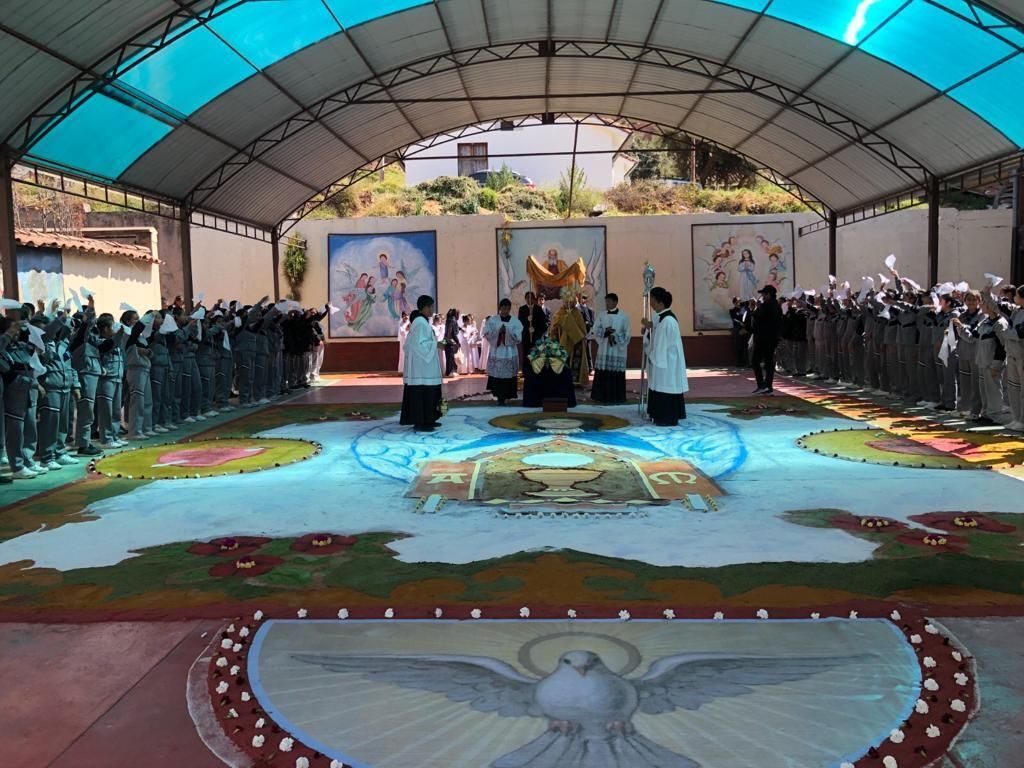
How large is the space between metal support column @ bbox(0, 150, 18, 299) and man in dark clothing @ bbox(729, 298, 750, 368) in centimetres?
1374

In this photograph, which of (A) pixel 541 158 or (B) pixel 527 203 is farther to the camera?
(A) pixel 541 158

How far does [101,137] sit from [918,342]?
39.5 feet

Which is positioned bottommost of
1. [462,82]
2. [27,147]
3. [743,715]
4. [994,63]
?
[743,715]

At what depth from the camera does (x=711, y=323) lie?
21.3m

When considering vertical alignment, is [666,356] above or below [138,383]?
above

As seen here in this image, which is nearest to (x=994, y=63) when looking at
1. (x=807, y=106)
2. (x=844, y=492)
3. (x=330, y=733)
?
(x=807, y=106)

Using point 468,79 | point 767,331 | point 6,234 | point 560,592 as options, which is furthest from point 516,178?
point 560,592

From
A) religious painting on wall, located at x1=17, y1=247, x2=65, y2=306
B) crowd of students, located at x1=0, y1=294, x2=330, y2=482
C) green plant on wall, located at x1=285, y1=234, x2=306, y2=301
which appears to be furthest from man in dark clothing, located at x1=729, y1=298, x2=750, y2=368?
religious painting on wall, located at x1=17, y1=247, x2=65, y2=306

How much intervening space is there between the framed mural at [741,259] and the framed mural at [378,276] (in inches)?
263

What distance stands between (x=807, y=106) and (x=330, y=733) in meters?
16.2

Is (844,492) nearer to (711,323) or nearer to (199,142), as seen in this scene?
(199,142)

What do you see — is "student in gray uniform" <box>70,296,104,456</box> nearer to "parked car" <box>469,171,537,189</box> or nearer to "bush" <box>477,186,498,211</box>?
"bush" <box>477,186,498,211</box>

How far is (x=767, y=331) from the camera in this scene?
12977 millimetres

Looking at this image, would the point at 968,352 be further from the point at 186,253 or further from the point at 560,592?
the point at 186,253
